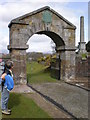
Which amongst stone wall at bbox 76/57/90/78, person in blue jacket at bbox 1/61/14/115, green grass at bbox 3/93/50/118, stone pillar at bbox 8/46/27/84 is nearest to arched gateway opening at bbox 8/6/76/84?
stone pillar at bbox 8/46/27/84

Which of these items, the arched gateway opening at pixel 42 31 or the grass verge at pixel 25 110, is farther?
the arched gateway opening at pixel 42 31

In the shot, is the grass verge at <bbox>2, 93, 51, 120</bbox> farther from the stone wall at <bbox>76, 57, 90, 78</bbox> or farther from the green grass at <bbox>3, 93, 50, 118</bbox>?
the stone wall at <bbox>76, 57, 90, 78</bbox>

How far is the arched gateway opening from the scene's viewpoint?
1143 centimetres

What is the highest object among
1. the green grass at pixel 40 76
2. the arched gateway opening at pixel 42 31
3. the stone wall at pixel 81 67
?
the arched gateway opening at pixel 42 31

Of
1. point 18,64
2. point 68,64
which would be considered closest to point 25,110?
point 18,64

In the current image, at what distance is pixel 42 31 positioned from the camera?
1238 cm

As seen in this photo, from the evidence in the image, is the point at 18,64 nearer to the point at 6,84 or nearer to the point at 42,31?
the point at 42,31

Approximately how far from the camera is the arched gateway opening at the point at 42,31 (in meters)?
11.4

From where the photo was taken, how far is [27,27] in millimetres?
11688

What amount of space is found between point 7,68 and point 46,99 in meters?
2.86

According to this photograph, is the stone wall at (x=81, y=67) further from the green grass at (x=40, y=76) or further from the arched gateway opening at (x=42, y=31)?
the green grass at (x=40, y=76)

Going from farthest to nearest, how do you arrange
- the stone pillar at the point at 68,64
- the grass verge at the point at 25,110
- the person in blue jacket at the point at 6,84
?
the stone pillar at the point at 68,64
the grass verge at the point at 25,110
the person in blue jacket at the point at 6,84

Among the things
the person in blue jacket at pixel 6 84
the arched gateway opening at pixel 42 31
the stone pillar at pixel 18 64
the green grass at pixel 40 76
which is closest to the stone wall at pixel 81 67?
the arched gateway opening at pixel 42 31

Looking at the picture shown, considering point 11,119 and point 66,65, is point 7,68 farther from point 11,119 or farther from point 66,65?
point 66,65
